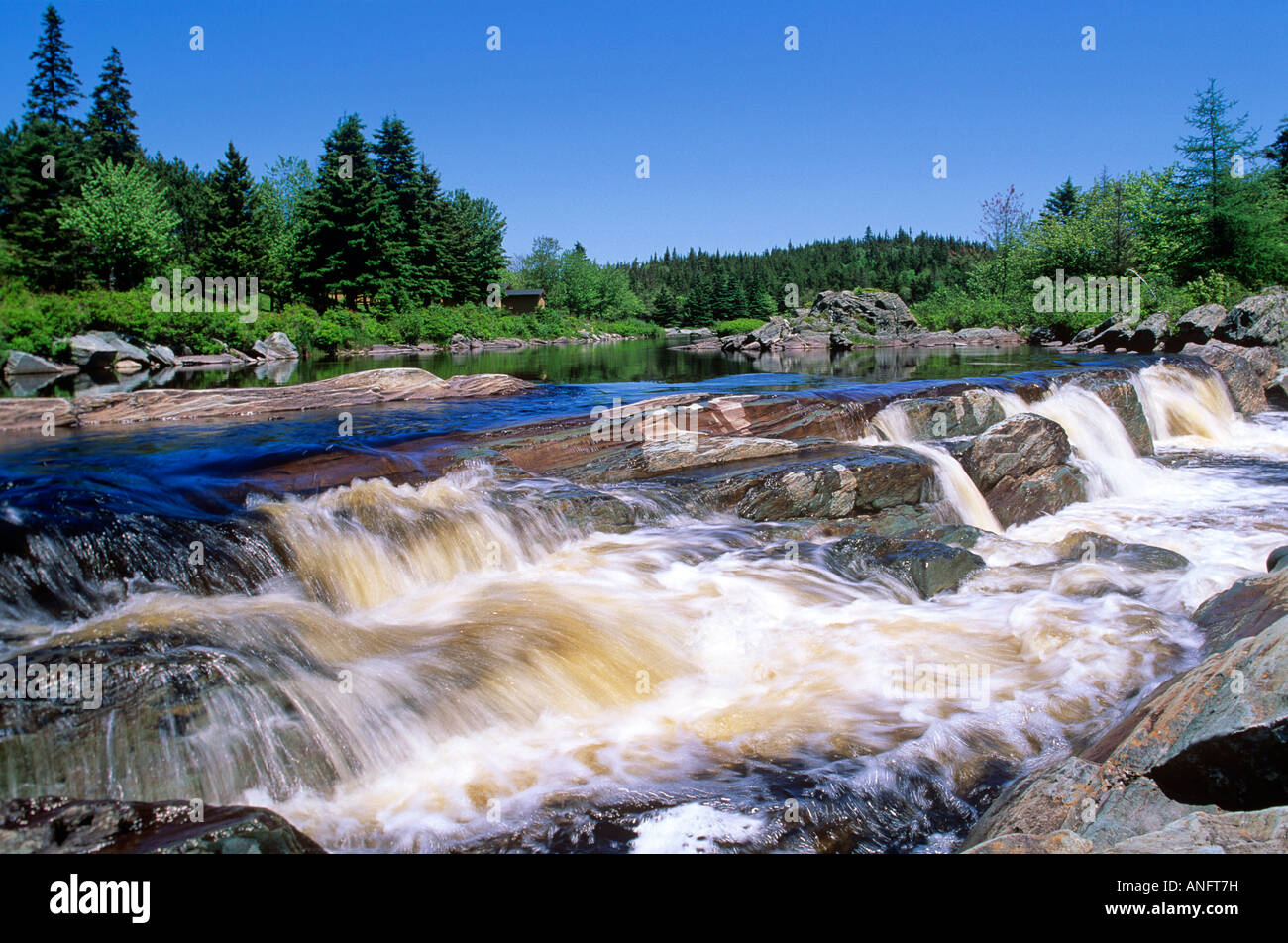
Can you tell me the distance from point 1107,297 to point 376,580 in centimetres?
4213

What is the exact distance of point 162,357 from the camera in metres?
29.2

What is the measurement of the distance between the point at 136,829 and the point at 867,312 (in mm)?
68941

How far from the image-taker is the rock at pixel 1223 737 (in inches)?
123

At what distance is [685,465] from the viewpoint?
9.86 m

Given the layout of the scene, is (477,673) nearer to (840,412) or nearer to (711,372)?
(840,412)

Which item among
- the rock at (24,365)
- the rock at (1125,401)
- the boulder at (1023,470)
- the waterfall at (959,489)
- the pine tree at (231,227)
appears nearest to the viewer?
the waterfall at (959,489)

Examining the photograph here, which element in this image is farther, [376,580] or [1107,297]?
[1107,297]

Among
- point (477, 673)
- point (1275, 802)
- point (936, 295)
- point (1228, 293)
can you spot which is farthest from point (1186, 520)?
point (936, 295)

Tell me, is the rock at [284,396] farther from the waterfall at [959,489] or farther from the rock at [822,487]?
the waterfall at [959,489]

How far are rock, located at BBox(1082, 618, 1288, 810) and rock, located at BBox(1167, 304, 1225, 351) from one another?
24.4 metres

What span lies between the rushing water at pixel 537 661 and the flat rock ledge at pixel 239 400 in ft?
9.44

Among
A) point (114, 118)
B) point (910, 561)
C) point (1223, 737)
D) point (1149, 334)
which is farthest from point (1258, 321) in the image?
point (114, 118)

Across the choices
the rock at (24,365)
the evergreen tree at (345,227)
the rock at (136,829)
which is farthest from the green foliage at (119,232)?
the rock at (136,829)

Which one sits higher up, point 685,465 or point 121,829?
point 685,465
